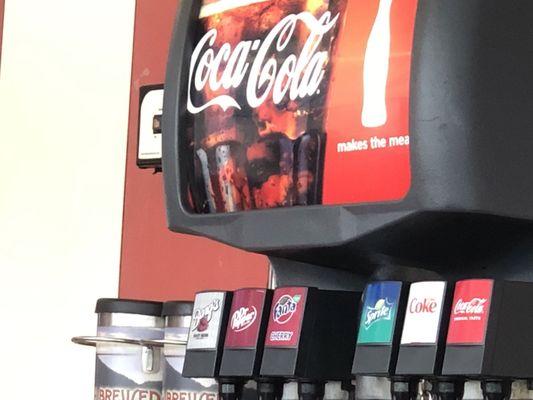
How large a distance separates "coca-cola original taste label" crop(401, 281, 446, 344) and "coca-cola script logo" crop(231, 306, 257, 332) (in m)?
0.17

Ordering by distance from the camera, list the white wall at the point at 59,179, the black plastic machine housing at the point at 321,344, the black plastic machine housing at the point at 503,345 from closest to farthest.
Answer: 1. the black plastic machine housing at the point at 503,345
2. the black plastic machine housing at the point at 321,344
3. the white wall at the point at 59,179

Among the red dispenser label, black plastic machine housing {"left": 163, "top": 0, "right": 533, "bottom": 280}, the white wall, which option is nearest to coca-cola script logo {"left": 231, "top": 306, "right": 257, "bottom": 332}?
the red dispenser label

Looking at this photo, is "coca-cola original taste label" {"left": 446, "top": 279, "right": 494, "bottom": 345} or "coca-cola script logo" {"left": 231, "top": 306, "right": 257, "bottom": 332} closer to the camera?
"coca-cola original taste label" {"left": 446, "top": 279, "right": 494, "bottom": 345}

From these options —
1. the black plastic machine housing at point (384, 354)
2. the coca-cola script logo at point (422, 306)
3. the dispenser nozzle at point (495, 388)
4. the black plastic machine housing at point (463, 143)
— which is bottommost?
the dispenser nozzle at point (495, 388)

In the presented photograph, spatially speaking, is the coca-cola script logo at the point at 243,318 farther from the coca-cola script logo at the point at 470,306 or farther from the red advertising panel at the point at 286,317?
the coca-cola script logo at the point at 470,306

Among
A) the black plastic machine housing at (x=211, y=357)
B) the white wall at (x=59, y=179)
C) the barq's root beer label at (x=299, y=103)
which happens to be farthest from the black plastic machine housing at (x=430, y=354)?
the white wall at (x=59, y=179)

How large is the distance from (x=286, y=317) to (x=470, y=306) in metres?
0.20

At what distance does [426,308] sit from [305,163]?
0.18 m

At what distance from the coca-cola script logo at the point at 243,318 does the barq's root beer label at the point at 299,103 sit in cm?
10

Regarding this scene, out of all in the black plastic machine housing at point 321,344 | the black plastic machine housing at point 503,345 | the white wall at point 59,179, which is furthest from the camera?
the white wall at point 59,179

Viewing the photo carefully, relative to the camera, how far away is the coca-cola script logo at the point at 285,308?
3.67 feet

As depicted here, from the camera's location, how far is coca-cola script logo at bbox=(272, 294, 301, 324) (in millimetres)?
1118

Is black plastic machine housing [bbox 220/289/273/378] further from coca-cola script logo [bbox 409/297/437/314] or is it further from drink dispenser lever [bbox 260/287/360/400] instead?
coca-cola script logo [bbox 409/297/437/314]

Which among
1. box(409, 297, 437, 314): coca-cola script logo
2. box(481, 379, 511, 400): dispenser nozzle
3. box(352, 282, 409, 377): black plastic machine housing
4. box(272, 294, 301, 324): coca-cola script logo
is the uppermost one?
box(409, 297, 437, 314): coca-cola script logo
